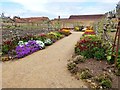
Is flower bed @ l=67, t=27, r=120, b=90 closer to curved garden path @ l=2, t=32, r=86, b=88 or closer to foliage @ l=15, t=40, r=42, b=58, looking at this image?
curved garden path @ l=2, t=32, r=86, b=88

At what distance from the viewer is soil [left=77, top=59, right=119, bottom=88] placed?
→ 25.3ft

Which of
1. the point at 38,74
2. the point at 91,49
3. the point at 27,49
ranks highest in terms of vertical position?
the point at 91,49

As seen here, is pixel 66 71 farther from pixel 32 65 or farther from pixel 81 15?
pixel 81 15

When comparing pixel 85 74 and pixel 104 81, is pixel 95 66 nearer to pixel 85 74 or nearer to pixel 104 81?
pixel 85 74

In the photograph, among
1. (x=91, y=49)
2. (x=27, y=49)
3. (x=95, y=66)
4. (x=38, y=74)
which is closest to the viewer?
(x=38, y=74)

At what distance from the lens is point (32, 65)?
30.9 ft

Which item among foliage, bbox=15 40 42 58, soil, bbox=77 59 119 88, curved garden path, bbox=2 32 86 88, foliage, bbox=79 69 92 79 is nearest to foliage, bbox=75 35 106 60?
soil, bbox=77 59 119 88

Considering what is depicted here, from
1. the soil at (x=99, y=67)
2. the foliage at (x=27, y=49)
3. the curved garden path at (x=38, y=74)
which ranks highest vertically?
the foliage at (x=27, y=49)

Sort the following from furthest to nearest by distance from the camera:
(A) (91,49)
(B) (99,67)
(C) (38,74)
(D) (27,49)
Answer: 1. (D) (27,49)
2. (A) (91,49)
3. (B) (99,67)
4. (C) (38,74)

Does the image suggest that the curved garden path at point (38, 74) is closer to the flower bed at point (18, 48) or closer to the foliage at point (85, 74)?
the foliage at point (85, 74)

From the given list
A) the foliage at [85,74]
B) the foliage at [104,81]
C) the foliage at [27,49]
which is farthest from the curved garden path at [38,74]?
the foliage at [27,49]

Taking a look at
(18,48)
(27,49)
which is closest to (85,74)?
(27,49)

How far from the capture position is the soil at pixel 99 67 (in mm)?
7707

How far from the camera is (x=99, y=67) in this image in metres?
8.71
